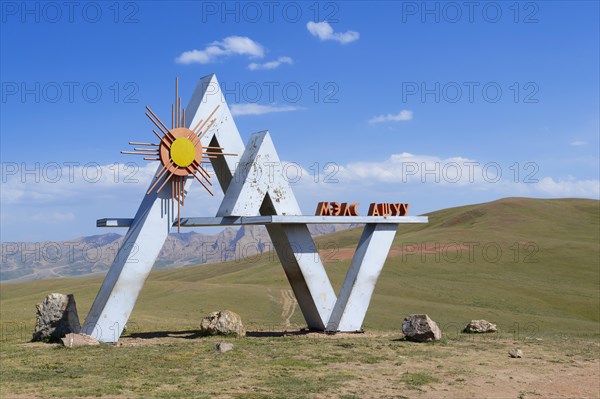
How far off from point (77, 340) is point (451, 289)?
36.0 metres

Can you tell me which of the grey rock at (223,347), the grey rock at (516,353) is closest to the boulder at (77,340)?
the grey rock at (223,347)

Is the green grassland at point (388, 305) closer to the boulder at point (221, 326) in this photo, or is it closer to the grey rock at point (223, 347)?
the grey rock at point (223, 347)

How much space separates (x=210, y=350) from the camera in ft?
75.9

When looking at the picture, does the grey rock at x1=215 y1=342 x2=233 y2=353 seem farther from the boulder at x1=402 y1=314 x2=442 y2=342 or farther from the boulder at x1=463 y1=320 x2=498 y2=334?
the boulder at x1=463 y1=320 x2=498 y2=334

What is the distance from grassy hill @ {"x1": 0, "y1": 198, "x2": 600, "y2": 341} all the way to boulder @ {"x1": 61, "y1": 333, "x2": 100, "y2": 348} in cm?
469

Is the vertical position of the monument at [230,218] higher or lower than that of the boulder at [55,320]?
higher

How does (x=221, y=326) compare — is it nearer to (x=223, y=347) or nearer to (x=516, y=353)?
(x=223, y=347)

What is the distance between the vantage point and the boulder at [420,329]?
25.8 metres

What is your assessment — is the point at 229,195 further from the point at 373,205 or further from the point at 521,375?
the point at 521,375

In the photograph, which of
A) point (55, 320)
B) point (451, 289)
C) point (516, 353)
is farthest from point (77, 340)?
point (451, 289)

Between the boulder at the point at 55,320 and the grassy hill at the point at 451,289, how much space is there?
270 centimetres

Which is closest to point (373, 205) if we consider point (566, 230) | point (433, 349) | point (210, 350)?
point (433, 349)

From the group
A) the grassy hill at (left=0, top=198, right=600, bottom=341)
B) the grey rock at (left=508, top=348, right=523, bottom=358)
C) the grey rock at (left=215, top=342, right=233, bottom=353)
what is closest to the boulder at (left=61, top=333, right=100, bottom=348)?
the grassy hill at (left=0, top=198, right=600, bottom=341)

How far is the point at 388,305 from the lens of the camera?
45.9 meters
